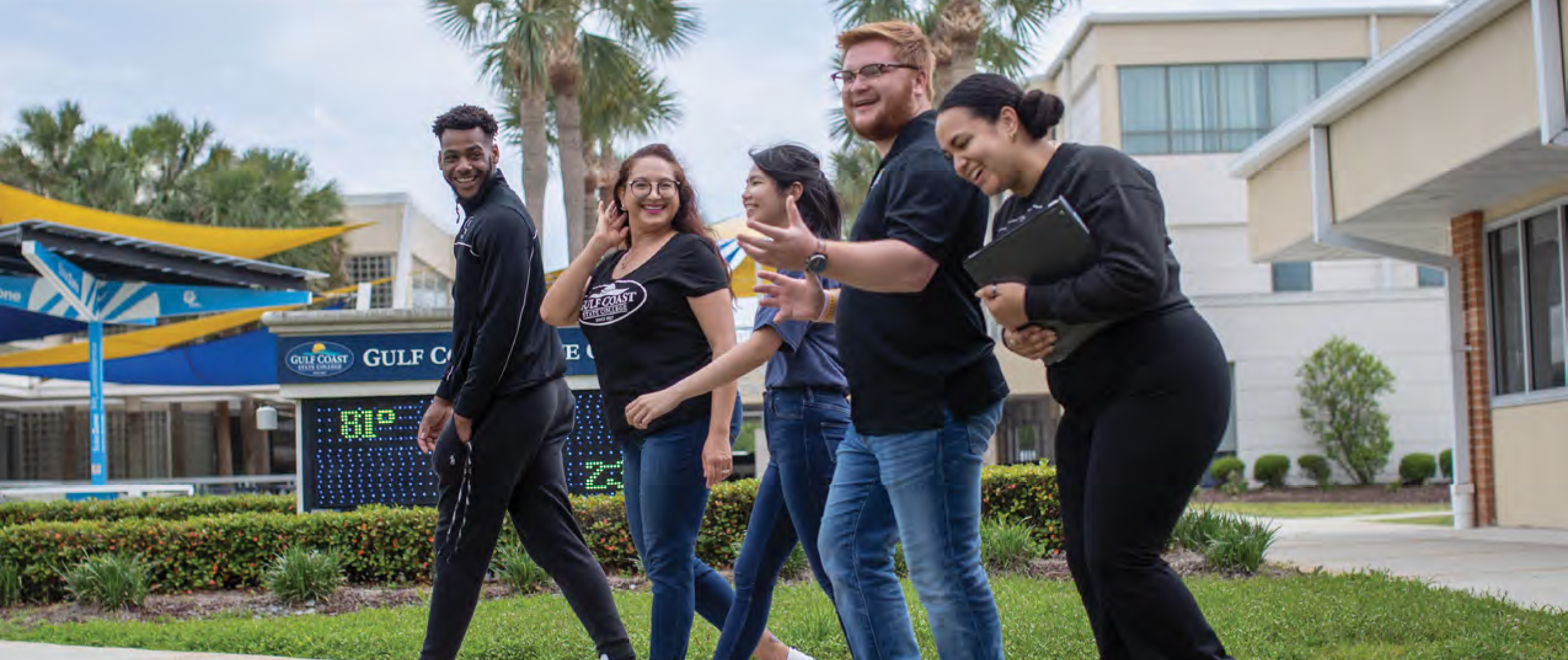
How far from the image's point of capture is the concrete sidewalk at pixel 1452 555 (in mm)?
8383

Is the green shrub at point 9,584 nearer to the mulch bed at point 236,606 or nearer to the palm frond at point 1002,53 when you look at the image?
the mulch bed at point 236,606

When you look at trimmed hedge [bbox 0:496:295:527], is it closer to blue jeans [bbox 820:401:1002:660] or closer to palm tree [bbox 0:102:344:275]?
blue jeans [bbox 820:401:1002:660]

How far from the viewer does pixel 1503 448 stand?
13164 millimetres

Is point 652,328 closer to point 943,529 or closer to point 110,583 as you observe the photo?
point 943,529

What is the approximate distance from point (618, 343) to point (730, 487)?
216 inches

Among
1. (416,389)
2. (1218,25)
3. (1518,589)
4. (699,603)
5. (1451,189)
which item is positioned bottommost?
(1518,589)

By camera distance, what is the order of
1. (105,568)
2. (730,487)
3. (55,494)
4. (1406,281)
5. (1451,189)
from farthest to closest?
1. (1406,281)
2. (55,494)
3. (1451,189)
4. (730,487)
5. (105,568)

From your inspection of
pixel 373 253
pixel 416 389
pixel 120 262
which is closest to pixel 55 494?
pixel 120 262

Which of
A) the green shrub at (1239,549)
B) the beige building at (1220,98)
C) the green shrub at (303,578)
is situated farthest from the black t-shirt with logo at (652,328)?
the beige building at (1220,98)

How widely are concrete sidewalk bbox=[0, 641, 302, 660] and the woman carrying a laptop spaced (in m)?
4.35

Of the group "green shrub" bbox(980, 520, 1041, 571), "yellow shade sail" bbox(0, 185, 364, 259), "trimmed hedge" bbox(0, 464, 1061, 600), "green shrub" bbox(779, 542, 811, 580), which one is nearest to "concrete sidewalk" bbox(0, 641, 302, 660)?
"trimmed hedge" bbox(0, 464, 1061, 600)

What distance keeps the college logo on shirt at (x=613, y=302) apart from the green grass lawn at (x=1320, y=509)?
47.8ft

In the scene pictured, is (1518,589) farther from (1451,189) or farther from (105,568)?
(105,568)

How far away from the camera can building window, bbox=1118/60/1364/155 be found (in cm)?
3338
